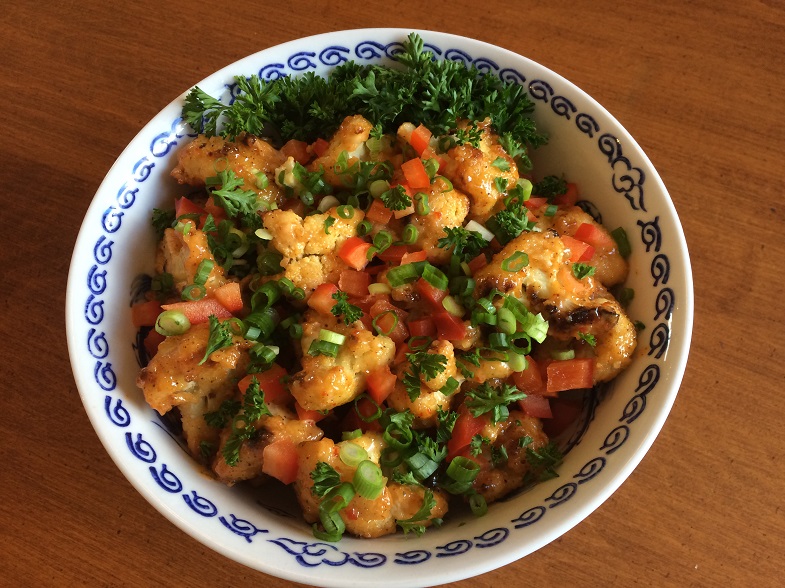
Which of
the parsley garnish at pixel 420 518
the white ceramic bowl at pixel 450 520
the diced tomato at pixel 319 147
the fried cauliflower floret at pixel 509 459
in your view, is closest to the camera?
the white ceramic bowl at pixel 450 520

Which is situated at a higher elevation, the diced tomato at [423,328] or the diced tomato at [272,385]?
the diced tomato at [423,328]

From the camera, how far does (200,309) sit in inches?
78.1

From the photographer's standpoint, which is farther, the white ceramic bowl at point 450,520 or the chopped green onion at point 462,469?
the chopped green onion at point 462,469

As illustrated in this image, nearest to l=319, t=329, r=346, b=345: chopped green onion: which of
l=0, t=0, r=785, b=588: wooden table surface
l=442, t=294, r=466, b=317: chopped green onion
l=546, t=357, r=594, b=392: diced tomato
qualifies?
l=442, t=294, r=466, b=317: chopped green onion

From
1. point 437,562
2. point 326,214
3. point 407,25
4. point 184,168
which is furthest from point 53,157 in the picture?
point 437,562

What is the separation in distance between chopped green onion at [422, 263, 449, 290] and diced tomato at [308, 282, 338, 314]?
0.94ft

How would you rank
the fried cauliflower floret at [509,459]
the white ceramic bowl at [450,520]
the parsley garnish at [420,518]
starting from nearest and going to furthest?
1. the white ceramic bowl at [450,520]
2. the parsley garnish at [420,518]
3. the fried cauliflower floret at [509,459]

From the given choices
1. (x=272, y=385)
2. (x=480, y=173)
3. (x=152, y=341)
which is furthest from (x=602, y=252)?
(x=152, y=341)

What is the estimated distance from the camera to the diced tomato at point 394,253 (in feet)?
6.77

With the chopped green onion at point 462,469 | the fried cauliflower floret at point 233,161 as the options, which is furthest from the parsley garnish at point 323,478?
the fried cauliflower floret at point 233,161

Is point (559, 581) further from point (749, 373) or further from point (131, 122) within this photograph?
point (131, 122)

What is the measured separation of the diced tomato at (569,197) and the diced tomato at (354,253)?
0.77 metres

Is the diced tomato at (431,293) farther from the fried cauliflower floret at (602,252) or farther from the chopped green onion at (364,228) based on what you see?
the fried cauliflower floret at (602,252)

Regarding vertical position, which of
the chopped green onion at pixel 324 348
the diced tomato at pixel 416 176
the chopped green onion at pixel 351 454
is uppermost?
the diced tomato at pixel 416 176
